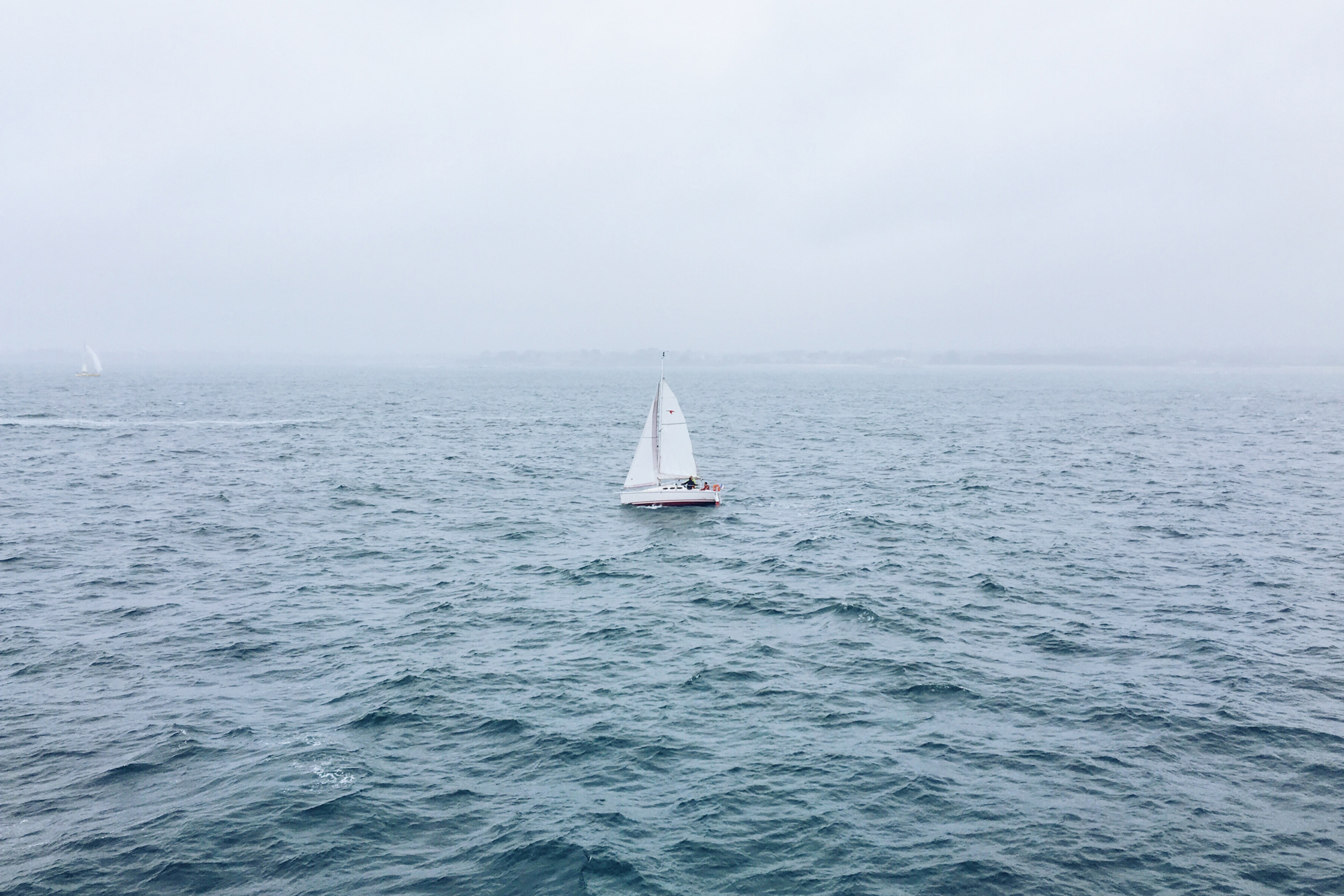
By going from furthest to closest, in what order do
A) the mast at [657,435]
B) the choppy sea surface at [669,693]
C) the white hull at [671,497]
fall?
the white hull at [671,497] < the mast at [657,435] < the choppy sea surface at [669,693]

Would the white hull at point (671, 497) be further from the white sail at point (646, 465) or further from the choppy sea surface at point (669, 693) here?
the choppy sea surface at point (669, 693)

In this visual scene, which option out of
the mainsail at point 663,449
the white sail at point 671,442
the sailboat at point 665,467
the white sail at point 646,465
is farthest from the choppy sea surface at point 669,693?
the white sail at point 671,442

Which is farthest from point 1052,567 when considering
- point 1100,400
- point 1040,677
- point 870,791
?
point 1100,400

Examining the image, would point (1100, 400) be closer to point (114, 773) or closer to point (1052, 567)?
point (1052, 567)

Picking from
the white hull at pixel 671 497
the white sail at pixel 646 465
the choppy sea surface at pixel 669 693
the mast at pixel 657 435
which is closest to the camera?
the choppy sea surface at pixel 669 693

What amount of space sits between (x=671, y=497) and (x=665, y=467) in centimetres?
215

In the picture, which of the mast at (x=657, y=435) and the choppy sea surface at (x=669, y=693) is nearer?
the choppy sea surface at (x=669, y=693)

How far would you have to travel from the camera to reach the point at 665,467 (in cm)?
5922

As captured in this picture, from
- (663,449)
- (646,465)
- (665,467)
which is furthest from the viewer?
(646,465)

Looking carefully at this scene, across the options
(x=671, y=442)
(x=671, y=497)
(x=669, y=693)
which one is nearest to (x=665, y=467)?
(x=671, y=442)

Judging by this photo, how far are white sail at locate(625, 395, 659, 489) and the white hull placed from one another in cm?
53

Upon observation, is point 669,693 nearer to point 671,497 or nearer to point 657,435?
point 671,497

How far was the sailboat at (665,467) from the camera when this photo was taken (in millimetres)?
58062

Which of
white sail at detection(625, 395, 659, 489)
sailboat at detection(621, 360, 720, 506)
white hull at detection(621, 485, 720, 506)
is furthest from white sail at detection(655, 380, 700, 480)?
white hull at detection(621, 485, 720, 506)
